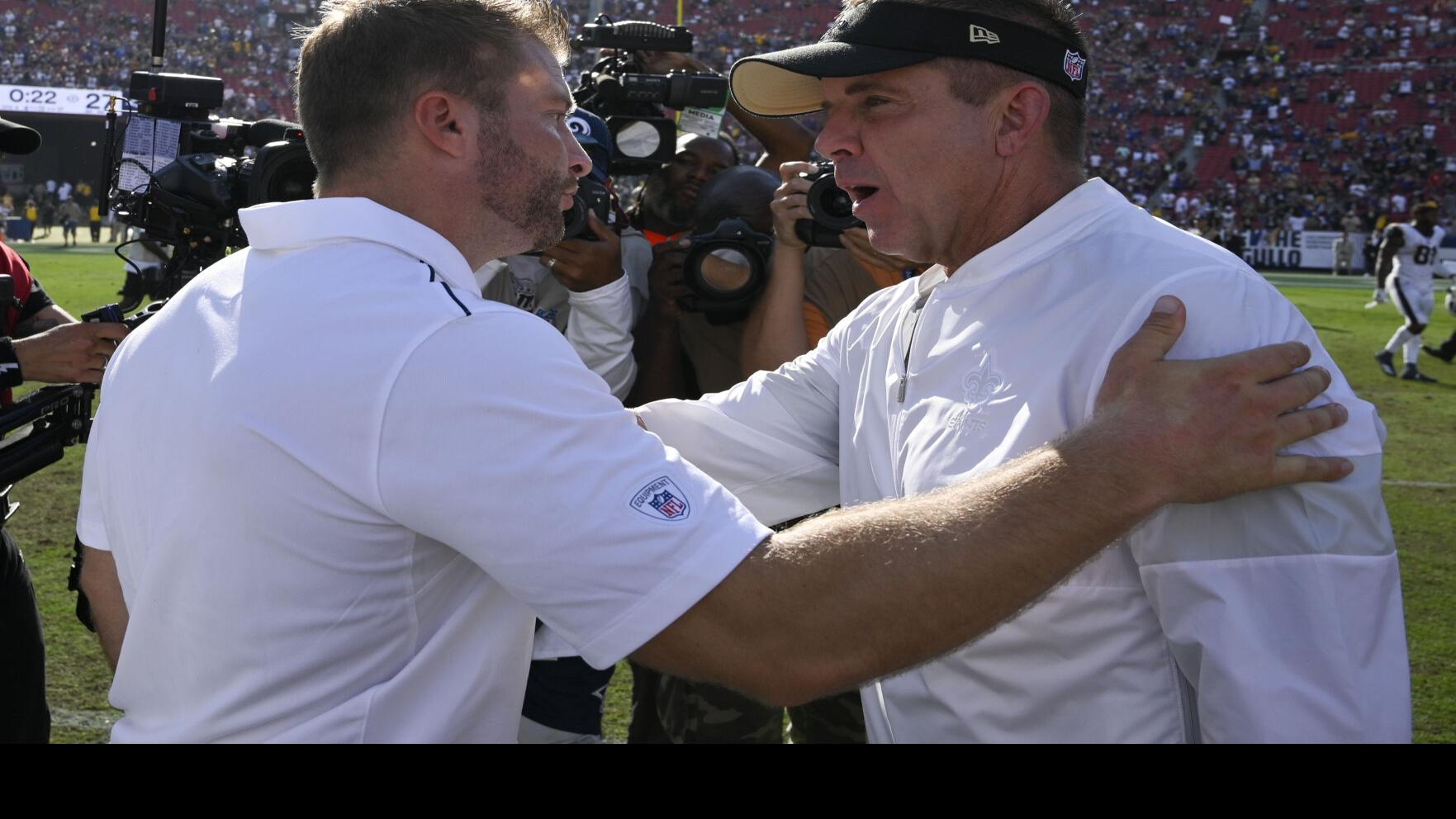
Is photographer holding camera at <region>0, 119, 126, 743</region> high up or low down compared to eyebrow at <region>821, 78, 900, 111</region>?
down

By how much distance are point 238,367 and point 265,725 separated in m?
0.41

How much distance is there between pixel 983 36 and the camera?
178cm

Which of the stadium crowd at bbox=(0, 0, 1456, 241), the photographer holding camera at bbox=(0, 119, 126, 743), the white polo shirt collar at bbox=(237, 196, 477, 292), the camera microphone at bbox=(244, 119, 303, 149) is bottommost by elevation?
the photographer holding camera at bbox=(0, 119, 126, 743)

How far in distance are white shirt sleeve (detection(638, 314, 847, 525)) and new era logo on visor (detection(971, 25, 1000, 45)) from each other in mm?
647

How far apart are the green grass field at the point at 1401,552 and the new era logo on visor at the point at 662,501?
0.61 m

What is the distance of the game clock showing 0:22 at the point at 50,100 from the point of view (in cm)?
3067

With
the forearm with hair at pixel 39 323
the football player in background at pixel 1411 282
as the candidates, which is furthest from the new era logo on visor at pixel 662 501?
the football player in background at pixel 1411 282

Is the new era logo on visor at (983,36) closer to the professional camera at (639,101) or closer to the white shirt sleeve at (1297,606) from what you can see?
the white shirt sleeve at (1297,606)

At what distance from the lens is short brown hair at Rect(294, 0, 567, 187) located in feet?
5.32

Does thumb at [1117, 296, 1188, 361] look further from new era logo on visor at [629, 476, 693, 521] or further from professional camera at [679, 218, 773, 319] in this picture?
professional camera at [679, 218, 773, 319]

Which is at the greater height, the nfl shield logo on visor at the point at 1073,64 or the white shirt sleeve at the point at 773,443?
the nfl shield logo on visor at the point at 1073,64

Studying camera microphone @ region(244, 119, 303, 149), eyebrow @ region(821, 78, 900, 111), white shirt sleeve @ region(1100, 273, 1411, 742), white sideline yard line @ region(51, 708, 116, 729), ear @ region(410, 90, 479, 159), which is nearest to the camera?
white shirt sleeve @ region(1100, 273, 1411, 742)

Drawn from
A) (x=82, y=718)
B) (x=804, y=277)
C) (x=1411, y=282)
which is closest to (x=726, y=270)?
(x=804, y=277)

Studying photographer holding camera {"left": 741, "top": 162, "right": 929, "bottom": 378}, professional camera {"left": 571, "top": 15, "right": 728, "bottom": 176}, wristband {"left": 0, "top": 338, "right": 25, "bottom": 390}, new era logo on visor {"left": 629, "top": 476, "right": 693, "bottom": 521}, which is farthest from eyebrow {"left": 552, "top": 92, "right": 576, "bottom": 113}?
professional camera {"left": 571, "top": 15, "right": 728, "bottom": 176}
